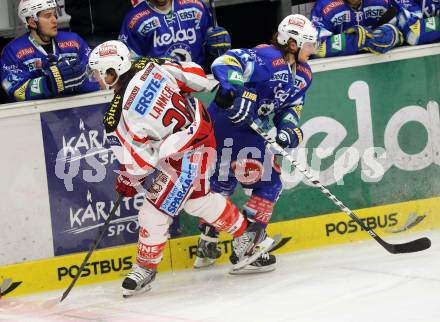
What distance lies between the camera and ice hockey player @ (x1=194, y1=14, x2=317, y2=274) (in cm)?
573

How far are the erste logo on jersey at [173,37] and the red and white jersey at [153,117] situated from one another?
29.3 inches

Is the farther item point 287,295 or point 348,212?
point 348,212

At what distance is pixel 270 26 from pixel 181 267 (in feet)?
6.35

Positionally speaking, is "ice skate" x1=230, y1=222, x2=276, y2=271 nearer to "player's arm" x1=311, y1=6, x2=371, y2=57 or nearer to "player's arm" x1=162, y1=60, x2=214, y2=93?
"player's arm" x1=162, y1=60, x2=214, y2=93

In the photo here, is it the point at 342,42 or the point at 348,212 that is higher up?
the point at 342,42

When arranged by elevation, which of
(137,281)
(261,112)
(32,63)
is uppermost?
(32,63)

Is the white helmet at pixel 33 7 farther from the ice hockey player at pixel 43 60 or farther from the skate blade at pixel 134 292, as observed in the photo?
the skate blade at pixel 134 292

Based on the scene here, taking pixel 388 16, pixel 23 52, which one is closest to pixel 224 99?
pixel 23 52

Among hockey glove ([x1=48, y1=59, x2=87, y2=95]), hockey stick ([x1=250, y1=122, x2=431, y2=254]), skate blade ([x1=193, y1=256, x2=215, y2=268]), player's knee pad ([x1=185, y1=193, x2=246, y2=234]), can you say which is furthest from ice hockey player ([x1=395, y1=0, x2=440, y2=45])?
hockey glove ([x1=48, y1=59, x2=87, y2=95])

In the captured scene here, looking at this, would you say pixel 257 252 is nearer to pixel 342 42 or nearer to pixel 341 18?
pixel 342 42

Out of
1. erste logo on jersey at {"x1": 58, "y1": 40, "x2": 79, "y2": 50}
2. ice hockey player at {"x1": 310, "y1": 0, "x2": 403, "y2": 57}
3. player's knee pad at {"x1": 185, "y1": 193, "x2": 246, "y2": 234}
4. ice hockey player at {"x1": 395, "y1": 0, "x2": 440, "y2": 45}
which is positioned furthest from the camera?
ice hockey player at {"x1": 395, "y1": 0, "x2": 440, "y2": 45}

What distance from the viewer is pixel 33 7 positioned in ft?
19.6

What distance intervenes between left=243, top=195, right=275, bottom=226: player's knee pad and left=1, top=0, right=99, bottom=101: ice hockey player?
105 centimetres

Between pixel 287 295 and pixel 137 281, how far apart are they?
0.76m
